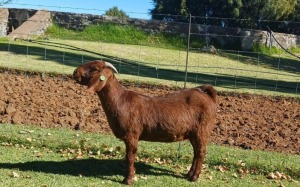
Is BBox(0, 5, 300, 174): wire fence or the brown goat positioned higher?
the brown goat

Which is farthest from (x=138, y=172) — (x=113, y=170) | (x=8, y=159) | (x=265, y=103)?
(x=265, y=103)

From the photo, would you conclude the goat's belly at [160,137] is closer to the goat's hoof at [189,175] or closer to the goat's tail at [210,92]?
the goat's hoof at [189,175]

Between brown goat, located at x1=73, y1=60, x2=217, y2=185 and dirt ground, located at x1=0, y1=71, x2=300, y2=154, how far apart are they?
279cm

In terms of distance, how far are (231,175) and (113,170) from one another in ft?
5.97

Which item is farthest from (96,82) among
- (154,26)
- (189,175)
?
(154,26)

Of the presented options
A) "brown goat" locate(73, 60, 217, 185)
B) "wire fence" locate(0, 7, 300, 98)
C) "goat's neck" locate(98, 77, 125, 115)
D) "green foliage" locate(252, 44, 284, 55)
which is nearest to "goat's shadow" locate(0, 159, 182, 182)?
"brown goat" locate(73, 60, 217, 185)

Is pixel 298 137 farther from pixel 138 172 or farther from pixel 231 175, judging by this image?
pixel 138 172

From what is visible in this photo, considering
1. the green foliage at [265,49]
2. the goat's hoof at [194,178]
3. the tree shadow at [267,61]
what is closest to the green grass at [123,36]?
the tree shadow at [267,61]

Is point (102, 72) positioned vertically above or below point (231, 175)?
above

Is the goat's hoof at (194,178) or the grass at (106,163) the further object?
the goat's hoof at (194,178)

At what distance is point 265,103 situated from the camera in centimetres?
1513

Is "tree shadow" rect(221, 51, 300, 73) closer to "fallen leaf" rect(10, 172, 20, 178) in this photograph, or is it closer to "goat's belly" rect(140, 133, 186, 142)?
"goat's belly" rect(140, 133, 186, 142)

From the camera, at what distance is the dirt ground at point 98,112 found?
34.6 feet

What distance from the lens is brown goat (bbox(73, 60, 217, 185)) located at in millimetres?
7062
